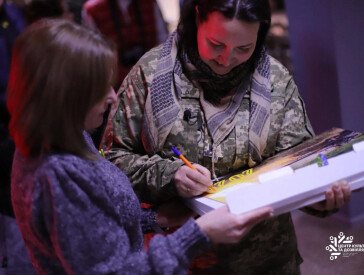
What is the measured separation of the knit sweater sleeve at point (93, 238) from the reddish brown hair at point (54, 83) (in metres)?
0.08

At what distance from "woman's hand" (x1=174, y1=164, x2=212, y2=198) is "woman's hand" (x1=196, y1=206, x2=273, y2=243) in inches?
8.4

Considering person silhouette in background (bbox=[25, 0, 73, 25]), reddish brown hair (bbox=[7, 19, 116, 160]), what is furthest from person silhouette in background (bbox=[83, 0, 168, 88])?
reddish brown hair (bbox=[7, 19, 116, 160])

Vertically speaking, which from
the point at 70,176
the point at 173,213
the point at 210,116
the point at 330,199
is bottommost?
the point at 173,213

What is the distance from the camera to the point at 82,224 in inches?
35.9

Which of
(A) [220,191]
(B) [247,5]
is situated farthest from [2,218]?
(B) [247,5]

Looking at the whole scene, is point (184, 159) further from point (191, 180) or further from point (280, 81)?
point (280, 81)

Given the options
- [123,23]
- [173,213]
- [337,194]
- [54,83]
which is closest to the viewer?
[54,83]

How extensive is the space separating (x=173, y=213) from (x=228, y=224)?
385 millimetres

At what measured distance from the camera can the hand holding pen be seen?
3.99 ft

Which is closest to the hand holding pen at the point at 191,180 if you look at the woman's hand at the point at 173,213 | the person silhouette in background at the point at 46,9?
the woman's hand at the point at 173,213

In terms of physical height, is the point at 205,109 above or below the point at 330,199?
above

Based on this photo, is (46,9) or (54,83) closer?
(54,83)

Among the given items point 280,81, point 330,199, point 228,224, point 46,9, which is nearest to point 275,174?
point 330,199

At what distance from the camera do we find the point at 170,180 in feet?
4.19
